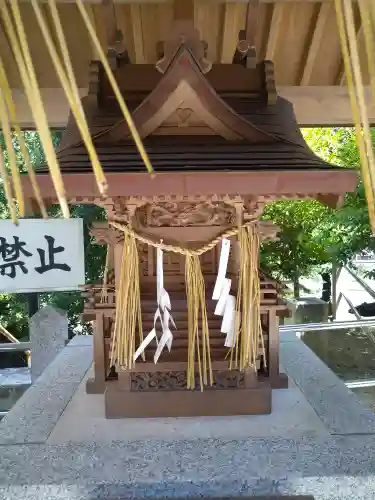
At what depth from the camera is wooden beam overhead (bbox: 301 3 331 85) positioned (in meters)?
2.33

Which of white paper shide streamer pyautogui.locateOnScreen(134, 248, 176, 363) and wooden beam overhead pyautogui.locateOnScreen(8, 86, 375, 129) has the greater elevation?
wooden beam overhead pyautogui.locateOnScreen(8, 86, 375, 129)

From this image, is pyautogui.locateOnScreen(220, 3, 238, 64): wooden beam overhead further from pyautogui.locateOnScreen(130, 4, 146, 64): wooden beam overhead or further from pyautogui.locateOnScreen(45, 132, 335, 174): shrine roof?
pyautogui.locateOnScreen(45, 132, 335, 174): shrine roof

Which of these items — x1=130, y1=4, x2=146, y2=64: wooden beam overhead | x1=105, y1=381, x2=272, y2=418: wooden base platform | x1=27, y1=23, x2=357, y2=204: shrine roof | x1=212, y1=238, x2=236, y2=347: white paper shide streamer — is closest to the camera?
x1=27, y1=23, x2=357, y2=204: shrine roof

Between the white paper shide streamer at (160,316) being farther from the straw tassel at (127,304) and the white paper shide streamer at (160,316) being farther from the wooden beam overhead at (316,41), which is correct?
the wooden beam overhead at (316,41)

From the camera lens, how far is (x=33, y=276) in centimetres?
323

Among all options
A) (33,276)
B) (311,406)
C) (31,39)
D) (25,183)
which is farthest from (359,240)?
(25,183)

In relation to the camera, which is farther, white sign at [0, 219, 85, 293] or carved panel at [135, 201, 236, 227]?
white sign at [0, 219, 85, 293]

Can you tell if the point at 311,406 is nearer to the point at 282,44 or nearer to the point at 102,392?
the point at 102,392

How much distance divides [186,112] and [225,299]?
0.82m

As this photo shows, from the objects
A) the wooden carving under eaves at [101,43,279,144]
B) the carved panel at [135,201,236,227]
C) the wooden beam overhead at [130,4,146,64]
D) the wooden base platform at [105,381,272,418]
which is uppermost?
the wooden beam overhead at [130,4,146,64]

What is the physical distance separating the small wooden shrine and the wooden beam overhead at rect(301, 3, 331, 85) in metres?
0.60

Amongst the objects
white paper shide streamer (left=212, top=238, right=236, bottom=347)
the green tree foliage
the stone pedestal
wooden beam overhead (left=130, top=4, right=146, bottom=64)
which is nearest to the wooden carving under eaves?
white paper shide streamer (left=212, top=238, right=236, bottom=347)

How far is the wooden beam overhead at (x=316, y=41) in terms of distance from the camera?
233cm

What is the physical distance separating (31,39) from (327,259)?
4064 millimetres
